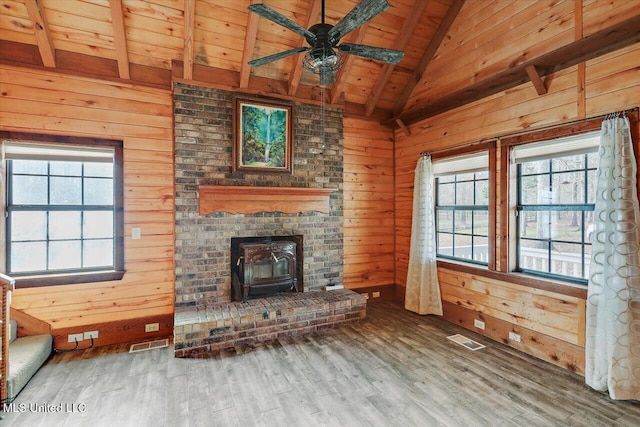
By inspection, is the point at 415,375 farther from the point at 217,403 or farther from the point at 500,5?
the point at 500,5

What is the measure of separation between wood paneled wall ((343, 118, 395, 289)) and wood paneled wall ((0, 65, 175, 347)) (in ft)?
8.01

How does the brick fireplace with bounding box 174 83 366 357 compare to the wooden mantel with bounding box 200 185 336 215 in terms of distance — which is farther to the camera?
the wooden mantel with bounding box 200 185 336 215

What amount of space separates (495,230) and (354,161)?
2145 mm

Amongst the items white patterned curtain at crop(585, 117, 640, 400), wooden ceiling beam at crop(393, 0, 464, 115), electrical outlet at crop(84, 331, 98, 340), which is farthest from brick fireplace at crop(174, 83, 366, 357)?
white patterned curtain at crop(585, 117, 640, 400)

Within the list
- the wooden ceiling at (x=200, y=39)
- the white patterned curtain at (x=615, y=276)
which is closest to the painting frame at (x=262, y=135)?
the wooden ceiling at (x=200, y=39)

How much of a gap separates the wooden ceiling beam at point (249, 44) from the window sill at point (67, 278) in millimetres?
2659

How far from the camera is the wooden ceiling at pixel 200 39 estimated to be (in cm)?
309

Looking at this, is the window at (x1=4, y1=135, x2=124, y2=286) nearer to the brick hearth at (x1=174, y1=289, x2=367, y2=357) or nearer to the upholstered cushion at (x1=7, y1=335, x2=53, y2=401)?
the upholstered cushion at (x1=7, y1=335, x2=53, y2=401)

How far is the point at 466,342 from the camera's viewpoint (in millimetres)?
3463

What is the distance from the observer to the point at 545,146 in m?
3.10

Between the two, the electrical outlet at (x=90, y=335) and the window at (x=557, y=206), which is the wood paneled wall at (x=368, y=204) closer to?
the window at (x=557, y=206)

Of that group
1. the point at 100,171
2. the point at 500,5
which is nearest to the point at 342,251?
the point at 100,171

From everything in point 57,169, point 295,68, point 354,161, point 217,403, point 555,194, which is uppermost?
point 295,68

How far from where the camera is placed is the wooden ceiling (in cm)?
309
